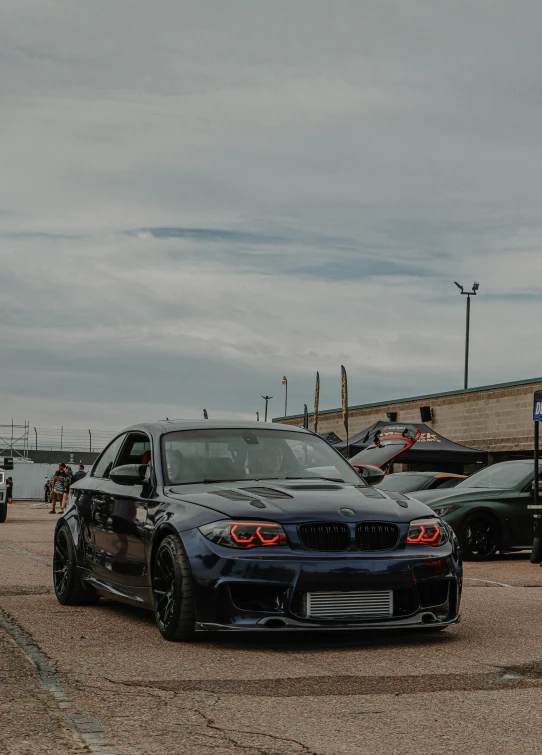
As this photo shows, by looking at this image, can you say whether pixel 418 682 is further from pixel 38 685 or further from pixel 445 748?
pixel 38 685

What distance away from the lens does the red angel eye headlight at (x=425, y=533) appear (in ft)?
23.7

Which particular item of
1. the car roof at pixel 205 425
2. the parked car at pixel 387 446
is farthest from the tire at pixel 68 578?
the parked car at pixel 387 446

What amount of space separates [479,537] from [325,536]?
968cm

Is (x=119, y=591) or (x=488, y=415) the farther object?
(x=488, y=415)

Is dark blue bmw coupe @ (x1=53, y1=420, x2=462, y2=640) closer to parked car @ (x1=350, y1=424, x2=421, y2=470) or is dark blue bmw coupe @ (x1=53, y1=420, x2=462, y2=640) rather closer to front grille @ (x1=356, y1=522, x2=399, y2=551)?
front grille @ (x1=356, y1=522, x2=399, y2=551)

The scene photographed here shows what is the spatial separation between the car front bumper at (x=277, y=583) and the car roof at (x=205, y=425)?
1.64 metres

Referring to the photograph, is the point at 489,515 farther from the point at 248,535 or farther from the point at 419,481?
the point at 248,535

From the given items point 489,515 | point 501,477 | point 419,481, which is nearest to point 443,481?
point 419,481

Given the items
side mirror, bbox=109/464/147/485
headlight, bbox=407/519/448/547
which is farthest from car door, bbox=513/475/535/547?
side mirror, bbox=109/464/147/485

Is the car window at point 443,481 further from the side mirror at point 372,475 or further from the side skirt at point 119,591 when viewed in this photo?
the side skirt at point 119,591

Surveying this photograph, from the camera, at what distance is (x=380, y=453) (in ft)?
87.9

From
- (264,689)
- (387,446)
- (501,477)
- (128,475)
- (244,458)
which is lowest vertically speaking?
(264,689)

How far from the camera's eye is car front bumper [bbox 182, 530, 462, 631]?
22.4ft

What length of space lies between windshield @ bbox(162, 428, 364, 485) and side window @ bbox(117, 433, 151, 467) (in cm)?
29
